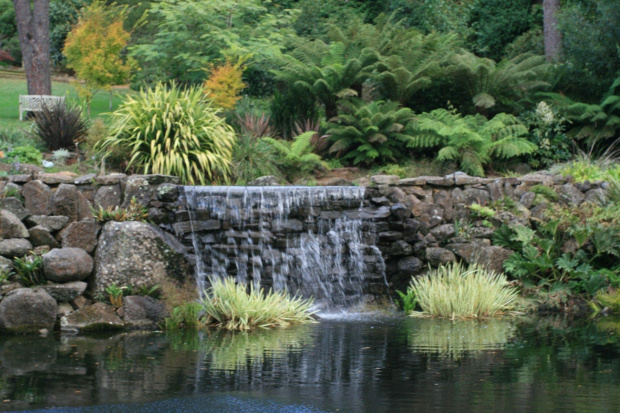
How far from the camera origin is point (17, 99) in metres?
22.3

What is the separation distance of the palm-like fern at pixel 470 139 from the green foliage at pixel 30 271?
6.89 meters

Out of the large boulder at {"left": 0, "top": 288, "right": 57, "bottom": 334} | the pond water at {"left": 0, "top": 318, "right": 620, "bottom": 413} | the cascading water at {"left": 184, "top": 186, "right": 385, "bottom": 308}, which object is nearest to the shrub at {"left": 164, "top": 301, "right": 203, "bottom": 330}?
the pond water at {"left": 0, "top": 318, "right": 620, "bottom": 413}

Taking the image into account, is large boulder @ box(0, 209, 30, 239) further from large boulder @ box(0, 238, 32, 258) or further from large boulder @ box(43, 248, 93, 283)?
large boulder @ box(43, 248, 93, 283)

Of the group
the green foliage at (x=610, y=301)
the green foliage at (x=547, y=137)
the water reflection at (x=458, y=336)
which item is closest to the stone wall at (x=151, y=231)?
the green foliage at (x=610, y=301)

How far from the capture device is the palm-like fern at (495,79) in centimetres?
1437

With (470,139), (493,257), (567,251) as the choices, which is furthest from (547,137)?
(493,257)

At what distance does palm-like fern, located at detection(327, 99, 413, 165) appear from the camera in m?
13.4

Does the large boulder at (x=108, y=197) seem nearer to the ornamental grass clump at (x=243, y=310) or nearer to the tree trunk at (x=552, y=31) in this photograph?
the ornamental grass clump at (x=243, y=310)

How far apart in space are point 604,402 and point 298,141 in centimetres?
833

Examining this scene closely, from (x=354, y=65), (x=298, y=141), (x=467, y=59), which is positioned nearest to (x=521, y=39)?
(x=467, y=59)

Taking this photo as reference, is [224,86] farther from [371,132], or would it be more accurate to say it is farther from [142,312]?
[142,312]

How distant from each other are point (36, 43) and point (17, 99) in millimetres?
5575

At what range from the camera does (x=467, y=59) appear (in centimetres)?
1470

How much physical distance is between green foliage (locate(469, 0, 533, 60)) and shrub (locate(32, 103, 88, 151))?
11293 mm
